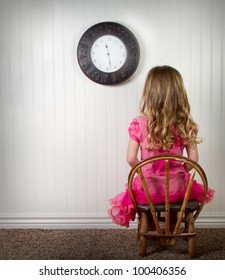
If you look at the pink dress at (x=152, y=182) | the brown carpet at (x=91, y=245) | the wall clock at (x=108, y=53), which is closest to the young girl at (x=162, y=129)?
the pink dress at (x=152, y=182)

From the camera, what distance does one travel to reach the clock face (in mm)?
3605

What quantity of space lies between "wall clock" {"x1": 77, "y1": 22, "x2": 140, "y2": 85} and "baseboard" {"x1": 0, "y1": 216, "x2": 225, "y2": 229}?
119 centimetres

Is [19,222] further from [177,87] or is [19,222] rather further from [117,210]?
[177,87]

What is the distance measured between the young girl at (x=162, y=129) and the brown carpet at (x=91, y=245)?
40 centimetres

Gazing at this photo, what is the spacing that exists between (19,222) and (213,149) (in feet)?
5.78

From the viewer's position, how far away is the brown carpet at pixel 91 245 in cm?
291

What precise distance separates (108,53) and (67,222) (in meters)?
1.46

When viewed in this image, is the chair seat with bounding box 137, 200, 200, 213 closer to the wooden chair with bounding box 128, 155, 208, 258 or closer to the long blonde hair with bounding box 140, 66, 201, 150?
the wooden chair with bounding box 128, 155, 208, 258

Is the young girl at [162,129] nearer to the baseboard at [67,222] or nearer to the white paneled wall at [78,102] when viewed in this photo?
the white paneled wall at [78,102]

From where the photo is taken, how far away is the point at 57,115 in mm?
3727

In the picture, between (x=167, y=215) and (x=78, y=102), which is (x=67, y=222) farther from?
(x=167, y=215)

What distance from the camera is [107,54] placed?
3611 millimetres
